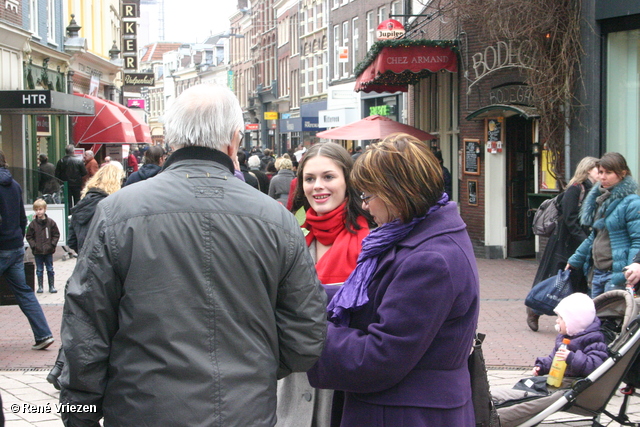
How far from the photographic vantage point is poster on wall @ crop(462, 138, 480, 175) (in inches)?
561

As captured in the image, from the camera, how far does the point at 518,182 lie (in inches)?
549

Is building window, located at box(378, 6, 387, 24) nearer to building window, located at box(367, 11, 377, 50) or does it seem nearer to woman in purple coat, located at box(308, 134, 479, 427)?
building window, located at box(367, 11, 377, 50)

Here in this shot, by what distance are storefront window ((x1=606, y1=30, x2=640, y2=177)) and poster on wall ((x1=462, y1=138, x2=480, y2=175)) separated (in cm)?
351

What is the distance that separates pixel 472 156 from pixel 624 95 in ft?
13.1

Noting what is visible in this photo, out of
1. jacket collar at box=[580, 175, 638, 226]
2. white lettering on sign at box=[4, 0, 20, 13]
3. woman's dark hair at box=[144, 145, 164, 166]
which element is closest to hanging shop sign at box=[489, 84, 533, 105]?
jacket collar at box=[580, 175, 638, 226]

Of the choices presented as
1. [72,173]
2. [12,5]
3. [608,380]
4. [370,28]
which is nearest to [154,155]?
[608,380]

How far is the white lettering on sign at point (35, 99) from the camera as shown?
15.8 meters

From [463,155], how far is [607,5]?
4.70 metres

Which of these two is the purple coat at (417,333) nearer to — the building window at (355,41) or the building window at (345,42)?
the building window at (355,41)

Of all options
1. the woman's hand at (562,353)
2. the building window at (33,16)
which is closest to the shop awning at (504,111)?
the woman's hand at (562,353)

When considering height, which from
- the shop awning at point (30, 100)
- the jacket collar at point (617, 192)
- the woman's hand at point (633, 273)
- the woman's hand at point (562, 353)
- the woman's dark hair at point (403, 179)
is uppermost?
the shop awning at point (30, 100)

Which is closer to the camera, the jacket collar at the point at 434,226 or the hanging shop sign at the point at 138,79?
the jacket collar at the point at 434,226

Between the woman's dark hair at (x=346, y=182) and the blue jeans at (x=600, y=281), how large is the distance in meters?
→ 3.41

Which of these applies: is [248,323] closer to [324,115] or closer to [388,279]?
[388,279]
